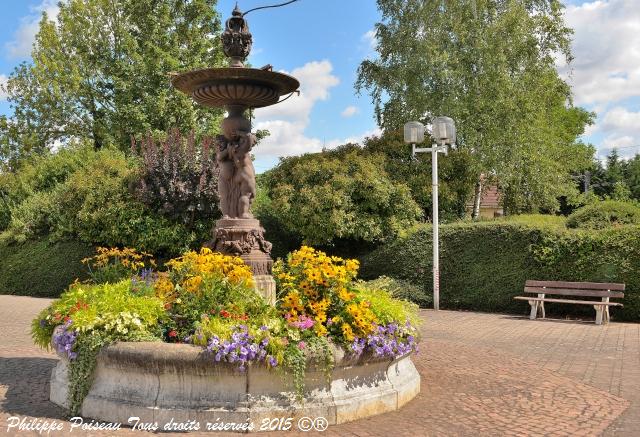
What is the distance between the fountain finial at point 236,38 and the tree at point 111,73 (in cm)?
1387

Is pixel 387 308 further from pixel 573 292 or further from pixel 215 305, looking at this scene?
pixel 573 292

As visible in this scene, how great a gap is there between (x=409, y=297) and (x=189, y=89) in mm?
9196

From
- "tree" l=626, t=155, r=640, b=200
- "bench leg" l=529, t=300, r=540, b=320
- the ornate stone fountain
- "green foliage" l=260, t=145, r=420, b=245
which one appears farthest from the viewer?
"tree" l=626, t=155, r=640, b=200

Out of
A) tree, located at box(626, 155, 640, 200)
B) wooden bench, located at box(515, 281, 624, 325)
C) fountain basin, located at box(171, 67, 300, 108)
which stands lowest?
wooden bench, located at box(515, 281, 624, 325)

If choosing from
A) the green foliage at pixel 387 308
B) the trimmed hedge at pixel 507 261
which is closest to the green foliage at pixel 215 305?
the green foliage at pixel 387 308

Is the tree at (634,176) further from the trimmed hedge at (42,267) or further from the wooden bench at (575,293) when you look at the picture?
the trimmed hedge at (42,267)

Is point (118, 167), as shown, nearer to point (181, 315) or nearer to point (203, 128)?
point (203, 128)

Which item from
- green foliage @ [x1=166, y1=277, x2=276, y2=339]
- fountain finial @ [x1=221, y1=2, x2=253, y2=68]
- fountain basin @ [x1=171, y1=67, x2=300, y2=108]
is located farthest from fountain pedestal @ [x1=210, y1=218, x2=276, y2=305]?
fountain finial @ [x1=221, y1=2, x2=253, y2=68]

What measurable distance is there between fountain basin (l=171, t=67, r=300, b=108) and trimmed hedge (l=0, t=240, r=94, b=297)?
11.0m

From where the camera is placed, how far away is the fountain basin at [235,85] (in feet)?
23.5

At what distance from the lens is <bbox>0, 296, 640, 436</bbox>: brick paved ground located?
504cm

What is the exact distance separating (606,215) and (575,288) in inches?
129

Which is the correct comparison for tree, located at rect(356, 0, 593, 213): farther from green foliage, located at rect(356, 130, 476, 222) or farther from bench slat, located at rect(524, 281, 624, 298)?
bench slat, located at rect(524, 281, 624, 298)

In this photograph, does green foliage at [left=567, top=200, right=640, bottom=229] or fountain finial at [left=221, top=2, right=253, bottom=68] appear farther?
green foliage at [left=567, top=200, right=640, bottom=229]
